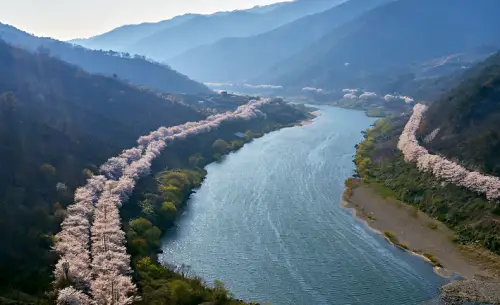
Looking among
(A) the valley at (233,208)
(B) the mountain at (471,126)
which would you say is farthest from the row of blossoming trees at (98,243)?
(B) the mountain at (471,126)

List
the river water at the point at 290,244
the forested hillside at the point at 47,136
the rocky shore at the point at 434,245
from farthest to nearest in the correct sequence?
the forested hillside at the point at 47,136 < the river water at the point at 290,244 < the rocky shore at the point at 434,245

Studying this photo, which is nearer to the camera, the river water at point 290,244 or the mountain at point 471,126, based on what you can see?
the river water at point 290,244

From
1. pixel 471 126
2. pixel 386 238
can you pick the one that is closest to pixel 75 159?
pixel 386 238

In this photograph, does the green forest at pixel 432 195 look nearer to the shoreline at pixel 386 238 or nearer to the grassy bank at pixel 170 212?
the shoreline at pixel 386 238

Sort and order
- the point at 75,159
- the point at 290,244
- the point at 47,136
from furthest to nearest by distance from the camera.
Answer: the point at 47,136
the point at 75,159
the point at 290,244

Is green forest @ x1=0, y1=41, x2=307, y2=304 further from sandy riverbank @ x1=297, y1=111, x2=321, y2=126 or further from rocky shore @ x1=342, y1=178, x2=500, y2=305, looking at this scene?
rocky shore @ x1=342, y1=178, x2=500, y2=305

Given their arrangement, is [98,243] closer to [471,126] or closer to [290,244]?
[290,244]

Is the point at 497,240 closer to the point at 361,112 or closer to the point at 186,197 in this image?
the point at 186,197
